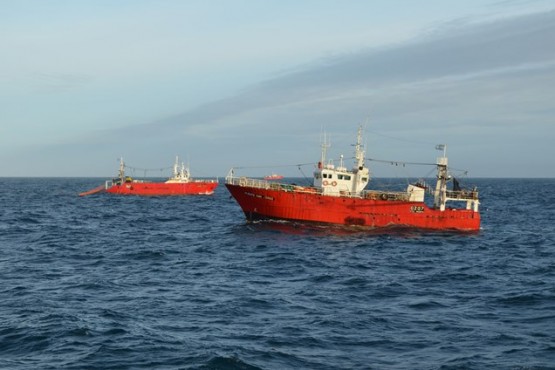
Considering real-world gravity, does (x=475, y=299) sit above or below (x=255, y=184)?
below

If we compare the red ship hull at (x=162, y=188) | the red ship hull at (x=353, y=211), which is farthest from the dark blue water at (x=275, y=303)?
the red ship hull at (x=162, y=188)

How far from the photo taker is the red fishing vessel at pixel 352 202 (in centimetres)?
4872

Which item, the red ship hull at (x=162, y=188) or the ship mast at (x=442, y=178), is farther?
the red ship hull at (x=162, y=188)

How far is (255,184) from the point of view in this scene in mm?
51188

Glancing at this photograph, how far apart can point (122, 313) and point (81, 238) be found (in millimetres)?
24552

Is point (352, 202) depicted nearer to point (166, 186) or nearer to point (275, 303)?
point (275, 303)

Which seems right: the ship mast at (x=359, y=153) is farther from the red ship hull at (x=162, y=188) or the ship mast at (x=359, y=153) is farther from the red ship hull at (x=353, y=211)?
the red ship hull at (x=162, y=188)

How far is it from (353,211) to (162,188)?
66.7 metres

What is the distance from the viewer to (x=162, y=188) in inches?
4313

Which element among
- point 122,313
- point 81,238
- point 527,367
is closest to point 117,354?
point 122,313

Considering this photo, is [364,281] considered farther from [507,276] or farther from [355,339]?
[355,339]

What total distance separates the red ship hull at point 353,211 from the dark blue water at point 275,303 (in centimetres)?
521

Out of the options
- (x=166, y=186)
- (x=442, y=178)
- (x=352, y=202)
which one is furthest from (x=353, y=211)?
(x=166, y=186)

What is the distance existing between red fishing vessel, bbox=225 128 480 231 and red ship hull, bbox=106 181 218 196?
196 ft
